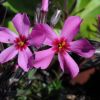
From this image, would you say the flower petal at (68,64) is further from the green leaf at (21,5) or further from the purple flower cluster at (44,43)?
the green leaf at (21,5)

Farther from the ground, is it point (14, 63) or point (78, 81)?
point (14, 63)

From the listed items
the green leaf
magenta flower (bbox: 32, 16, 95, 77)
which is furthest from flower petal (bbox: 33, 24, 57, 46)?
the green leaf

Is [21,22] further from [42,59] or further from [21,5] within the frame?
[21,5]

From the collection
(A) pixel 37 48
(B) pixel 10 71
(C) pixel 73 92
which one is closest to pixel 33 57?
(A) pixel 37 48

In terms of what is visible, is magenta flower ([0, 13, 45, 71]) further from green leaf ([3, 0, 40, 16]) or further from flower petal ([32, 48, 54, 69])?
green leaf ([3, 0, 40, 16])

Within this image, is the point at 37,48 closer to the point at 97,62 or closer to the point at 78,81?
the point at 97,62

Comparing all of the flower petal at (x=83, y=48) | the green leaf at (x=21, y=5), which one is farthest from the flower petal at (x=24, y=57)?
the green leaf at (x=21, y=5)
